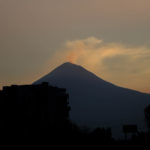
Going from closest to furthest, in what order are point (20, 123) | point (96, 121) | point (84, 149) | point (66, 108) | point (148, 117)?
point (84, 149)
point (20, 123)
point (66, 108)
point (148, 117)
point (96, 121)

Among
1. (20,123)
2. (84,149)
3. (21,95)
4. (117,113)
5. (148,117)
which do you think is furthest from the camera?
(117,113)

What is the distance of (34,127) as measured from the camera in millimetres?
49875

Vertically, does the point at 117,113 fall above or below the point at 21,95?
above

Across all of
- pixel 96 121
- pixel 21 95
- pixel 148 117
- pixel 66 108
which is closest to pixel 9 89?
pixel 21 95

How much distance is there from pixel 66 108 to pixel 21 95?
9142 mm

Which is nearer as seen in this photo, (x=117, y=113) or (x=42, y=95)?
(x=42, y=95)

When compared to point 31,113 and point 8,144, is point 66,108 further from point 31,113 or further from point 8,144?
point 8,144

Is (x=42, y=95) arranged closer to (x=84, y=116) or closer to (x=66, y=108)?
(x=66, y=108)

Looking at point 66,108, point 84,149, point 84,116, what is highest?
point 84,116

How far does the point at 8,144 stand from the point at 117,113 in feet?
547

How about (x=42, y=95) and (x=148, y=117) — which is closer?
(x=42, y=95)

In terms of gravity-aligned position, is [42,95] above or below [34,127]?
above

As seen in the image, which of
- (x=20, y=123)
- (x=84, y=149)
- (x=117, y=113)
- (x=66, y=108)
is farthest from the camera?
(x=117, y=113)

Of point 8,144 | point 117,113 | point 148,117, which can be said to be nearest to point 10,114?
point 8,144
